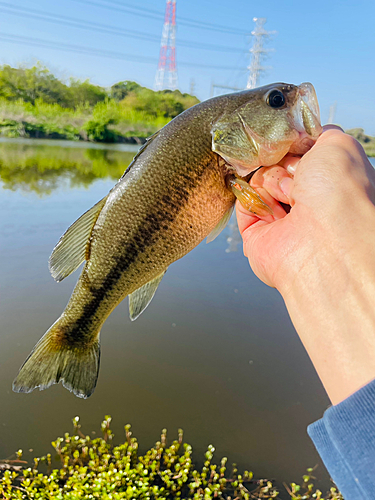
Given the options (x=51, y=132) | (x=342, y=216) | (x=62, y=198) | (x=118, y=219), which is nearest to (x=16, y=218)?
(x=62, y=198)

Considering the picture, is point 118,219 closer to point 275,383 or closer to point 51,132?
point 275,383

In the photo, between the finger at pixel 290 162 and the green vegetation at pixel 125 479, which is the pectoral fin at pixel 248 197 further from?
the green vegetation at pixel 125 479

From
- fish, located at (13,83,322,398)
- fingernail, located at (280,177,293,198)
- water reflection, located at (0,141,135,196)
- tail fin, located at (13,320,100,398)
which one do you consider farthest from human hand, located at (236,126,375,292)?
water reflection, located at (0,141,135,196)

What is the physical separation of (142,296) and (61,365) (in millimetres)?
556

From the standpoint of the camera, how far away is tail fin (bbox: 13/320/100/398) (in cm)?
167

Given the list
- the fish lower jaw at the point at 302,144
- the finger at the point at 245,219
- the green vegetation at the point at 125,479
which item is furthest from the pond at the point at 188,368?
the fish lower jaw at the point at 302,144

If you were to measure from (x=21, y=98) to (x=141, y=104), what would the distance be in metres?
13.4

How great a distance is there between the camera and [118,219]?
5.25 ft

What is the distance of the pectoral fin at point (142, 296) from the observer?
70.1 inches

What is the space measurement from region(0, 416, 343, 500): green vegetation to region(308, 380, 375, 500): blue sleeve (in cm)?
208

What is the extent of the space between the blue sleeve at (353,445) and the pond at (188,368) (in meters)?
2.73

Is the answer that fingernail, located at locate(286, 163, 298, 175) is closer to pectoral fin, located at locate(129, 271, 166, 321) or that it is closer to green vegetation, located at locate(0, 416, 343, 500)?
pectoral fin, located at locate(129, 271, 166, 321)

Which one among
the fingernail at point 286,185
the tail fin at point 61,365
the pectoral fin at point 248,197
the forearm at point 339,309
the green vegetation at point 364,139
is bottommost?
the tail fin at point 61,365

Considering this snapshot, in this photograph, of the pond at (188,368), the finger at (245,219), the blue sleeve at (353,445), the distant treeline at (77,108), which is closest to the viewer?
the blue sleeve at (353,445)
